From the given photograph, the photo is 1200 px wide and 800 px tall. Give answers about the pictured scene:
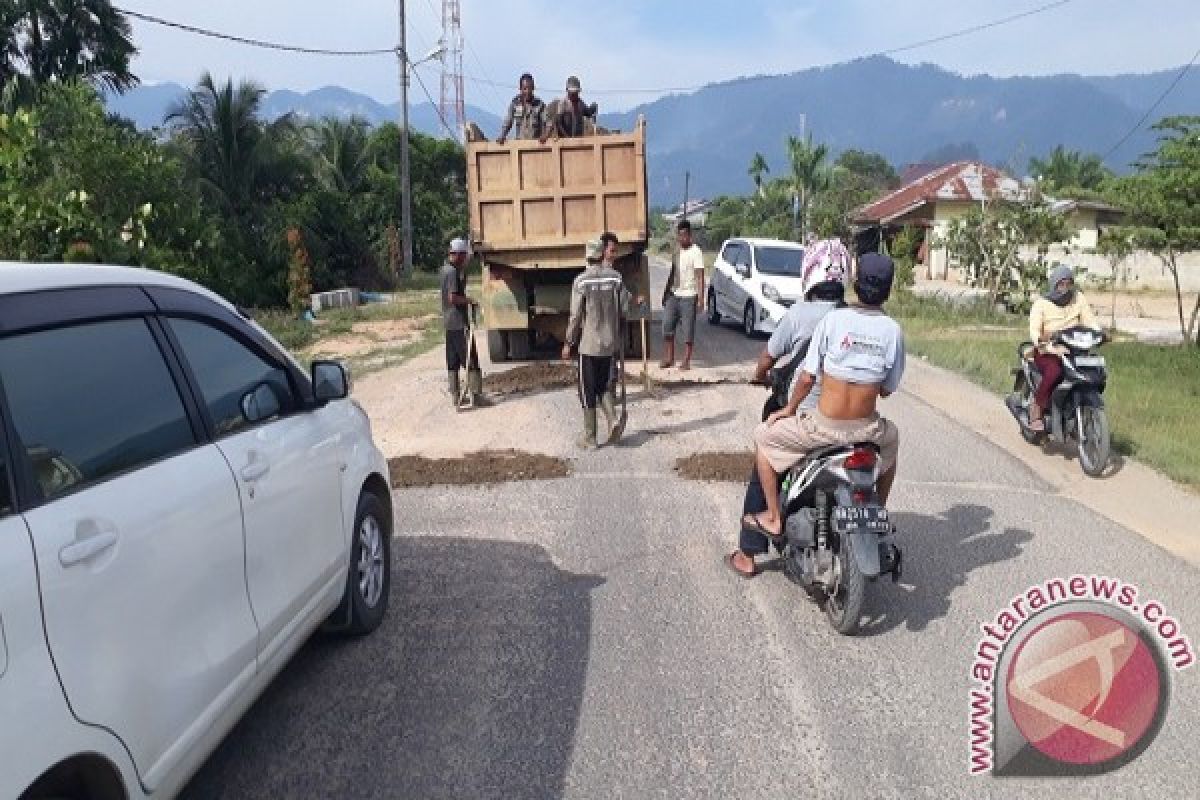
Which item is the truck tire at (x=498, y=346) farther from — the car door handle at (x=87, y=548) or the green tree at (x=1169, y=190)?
the car door handle at (x=87, y=548)

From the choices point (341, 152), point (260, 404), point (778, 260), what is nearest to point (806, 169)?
point (341, 152)

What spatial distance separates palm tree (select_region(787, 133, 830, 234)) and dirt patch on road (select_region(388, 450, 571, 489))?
125ft

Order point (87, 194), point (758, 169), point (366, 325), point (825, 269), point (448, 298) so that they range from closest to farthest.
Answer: point (825, 269)
point (448, 298)
point (87, 194)
point (366, 325)
point (758, 169)

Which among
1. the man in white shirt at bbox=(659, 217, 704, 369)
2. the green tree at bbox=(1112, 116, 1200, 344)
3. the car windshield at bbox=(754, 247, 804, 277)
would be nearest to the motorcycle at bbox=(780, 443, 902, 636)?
the man in white shirt at bbox=(659, 217, 704, 369)

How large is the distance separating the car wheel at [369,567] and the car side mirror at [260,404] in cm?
77

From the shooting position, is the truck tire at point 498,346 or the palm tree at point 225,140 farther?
the palm tree at point 225,140

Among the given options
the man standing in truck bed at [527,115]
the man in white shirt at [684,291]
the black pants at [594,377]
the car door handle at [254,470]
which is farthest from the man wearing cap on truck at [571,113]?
the car door handle at [254,470]

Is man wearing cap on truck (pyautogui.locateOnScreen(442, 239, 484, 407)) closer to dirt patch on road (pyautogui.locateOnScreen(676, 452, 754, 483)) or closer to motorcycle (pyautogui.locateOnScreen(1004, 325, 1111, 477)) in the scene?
dirt patch on road (pyautogui.locateOnScreen(676, 452, 754, 483))

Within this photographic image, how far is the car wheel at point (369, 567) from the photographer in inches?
171

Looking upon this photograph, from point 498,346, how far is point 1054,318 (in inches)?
276

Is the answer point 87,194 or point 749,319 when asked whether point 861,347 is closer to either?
point 749,319

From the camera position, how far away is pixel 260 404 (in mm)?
3658

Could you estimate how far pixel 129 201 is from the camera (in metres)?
15.9

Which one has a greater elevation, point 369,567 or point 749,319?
point 749,319
